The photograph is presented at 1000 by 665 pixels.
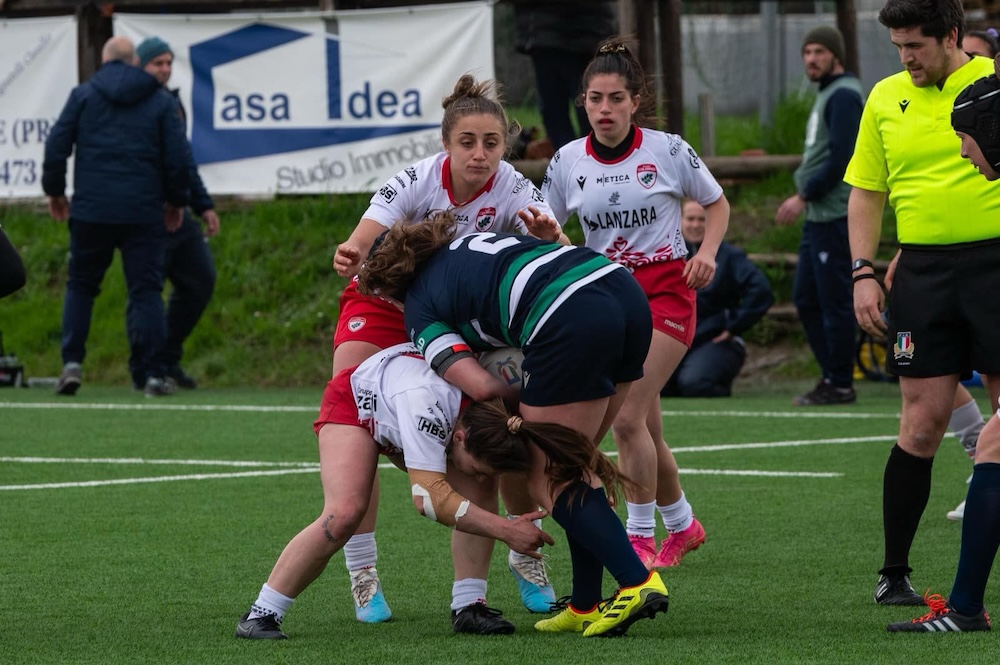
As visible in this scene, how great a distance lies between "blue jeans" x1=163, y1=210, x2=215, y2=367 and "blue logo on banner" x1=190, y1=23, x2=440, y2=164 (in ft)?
7.03

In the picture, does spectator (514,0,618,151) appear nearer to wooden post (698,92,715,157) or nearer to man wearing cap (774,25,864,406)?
wooden post (698,92,715,157)

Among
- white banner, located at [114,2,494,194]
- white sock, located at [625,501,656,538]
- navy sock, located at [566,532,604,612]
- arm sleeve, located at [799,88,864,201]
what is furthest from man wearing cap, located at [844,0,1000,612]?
white banner, located at [114,2,494,194]

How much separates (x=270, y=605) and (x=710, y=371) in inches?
294

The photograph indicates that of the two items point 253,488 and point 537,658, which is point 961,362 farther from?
point 253,488

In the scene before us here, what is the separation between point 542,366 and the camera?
464cm

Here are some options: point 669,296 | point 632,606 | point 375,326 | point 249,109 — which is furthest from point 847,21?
point 632,606

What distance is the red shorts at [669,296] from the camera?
6.20m

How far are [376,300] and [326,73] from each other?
365 inches

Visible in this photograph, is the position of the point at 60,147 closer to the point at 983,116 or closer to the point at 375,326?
the point at 375,326

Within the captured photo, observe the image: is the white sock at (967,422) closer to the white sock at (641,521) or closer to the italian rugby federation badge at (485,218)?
the white sock at (641,521)

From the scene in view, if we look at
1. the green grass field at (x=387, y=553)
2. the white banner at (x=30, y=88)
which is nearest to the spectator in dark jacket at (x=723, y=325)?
the green grass field at (x=387, y=553)

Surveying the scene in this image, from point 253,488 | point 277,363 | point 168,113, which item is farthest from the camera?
point 277,363

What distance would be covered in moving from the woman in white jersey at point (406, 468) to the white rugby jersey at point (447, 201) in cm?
58

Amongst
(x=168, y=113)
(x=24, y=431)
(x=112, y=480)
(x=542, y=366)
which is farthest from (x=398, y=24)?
(x=542, y=366)
